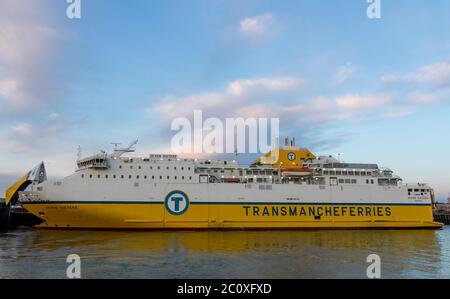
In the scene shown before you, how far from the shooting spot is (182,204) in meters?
28.2

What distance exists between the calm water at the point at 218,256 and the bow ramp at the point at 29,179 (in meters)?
6.46

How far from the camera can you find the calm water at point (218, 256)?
13.9 metres

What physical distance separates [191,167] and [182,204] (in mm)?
2980

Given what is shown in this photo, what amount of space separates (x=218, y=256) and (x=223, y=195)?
12.0m

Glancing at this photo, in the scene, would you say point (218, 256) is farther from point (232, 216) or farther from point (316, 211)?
point (316, 211)

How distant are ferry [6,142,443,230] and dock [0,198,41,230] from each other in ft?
17.6

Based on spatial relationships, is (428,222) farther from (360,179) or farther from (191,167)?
(191,167)

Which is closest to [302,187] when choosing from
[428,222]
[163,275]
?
[428,222]

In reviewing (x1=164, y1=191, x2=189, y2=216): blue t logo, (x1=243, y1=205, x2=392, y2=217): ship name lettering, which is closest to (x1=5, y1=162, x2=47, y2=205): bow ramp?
(x1=164, y1=191, x2=189, y2=216): blue t logo

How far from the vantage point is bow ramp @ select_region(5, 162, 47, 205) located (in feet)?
94.8

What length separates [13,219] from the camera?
37.2 meters
